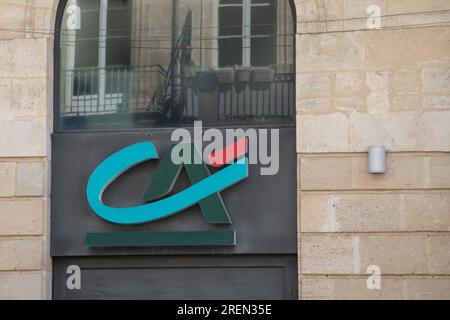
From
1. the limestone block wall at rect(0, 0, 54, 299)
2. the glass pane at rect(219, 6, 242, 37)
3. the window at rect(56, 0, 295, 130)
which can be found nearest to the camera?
the limestone block wall at rect(0, 0, 54, 299)

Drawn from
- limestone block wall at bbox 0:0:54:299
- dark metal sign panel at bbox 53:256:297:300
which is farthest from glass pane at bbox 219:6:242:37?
dark metal sign panel at bbox 53:256:297:300

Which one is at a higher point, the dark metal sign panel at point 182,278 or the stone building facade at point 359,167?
the stone building facade at point 359,167

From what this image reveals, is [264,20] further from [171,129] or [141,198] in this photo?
[141,198]

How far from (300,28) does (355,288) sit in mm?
3260

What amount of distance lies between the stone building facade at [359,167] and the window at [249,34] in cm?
53

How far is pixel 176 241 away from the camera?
13461mm

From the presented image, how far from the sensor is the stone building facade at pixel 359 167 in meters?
13.1

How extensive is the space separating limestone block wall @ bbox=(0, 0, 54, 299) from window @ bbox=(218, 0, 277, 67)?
2264mm

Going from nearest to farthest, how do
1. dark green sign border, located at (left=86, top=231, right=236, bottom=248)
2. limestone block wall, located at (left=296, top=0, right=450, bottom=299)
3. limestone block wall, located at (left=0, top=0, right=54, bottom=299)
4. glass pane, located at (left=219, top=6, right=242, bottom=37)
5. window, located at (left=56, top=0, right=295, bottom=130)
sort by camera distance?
limestone block wall, located at (left=296, top=0, right=450, bottom=299) → dark green sign border, located at (left=86, top=231, right=236, bottom=248) → limestone block wall, located at (left=0, top=0, right=54, bottom=299) → window, located at (left=56, top=0, right=295, bottom=130) → glass pane, located at (left=219, top=6, right=242, bottom=37)

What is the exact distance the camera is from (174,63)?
14031 mm

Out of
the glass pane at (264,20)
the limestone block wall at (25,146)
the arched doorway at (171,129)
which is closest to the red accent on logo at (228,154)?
the arched doorway at (171,129)

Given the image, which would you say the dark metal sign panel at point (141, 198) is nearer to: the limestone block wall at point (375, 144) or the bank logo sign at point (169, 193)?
the bank logo sign at point (169, 193)

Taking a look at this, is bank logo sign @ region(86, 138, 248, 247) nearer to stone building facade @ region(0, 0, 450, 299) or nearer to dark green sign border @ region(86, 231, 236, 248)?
dark green sign border @ region(86, 231, 236, 248)

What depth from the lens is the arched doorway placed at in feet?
44.2
